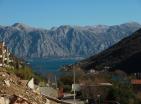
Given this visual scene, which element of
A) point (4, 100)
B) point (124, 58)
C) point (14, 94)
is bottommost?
point (4, 100)

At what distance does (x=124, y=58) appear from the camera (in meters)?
130

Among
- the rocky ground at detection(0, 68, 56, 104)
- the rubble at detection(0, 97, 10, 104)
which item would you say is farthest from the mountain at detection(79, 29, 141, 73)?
the rubble at detection(0, 97, 10, 104)

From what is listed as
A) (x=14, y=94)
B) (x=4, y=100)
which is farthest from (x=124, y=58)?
(x=4, y=100)

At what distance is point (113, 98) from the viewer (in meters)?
41.9

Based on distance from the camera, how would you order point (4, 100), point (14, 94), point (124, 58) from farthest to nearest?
1. point (124, 58)
2. point (14, 94)
3. point (4, 100)

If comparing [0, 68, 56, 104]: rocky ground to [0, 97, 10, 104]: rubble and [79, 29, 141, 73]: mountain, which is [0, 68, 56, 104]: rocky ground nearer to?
[0, 97, 10, 104]: rubble

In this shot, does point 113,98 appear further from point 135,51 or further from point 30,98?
point 135,51

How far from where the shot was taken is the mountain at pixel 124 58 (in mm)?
117312

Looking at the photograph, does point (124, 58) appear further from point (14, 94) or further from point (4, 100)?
point (4, 100)

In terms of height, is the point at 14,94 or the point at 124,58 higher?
the point at 124,58

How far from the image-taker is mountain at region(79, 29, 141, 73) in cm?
11731

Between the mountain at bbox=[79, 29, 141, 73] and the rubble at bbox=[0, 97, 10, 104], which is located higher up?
the mountain at bbox=[79, 29, 141, 73]

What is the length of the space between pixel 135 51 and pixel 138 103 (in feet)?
295

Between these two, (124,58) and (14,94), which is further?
(124,58)
